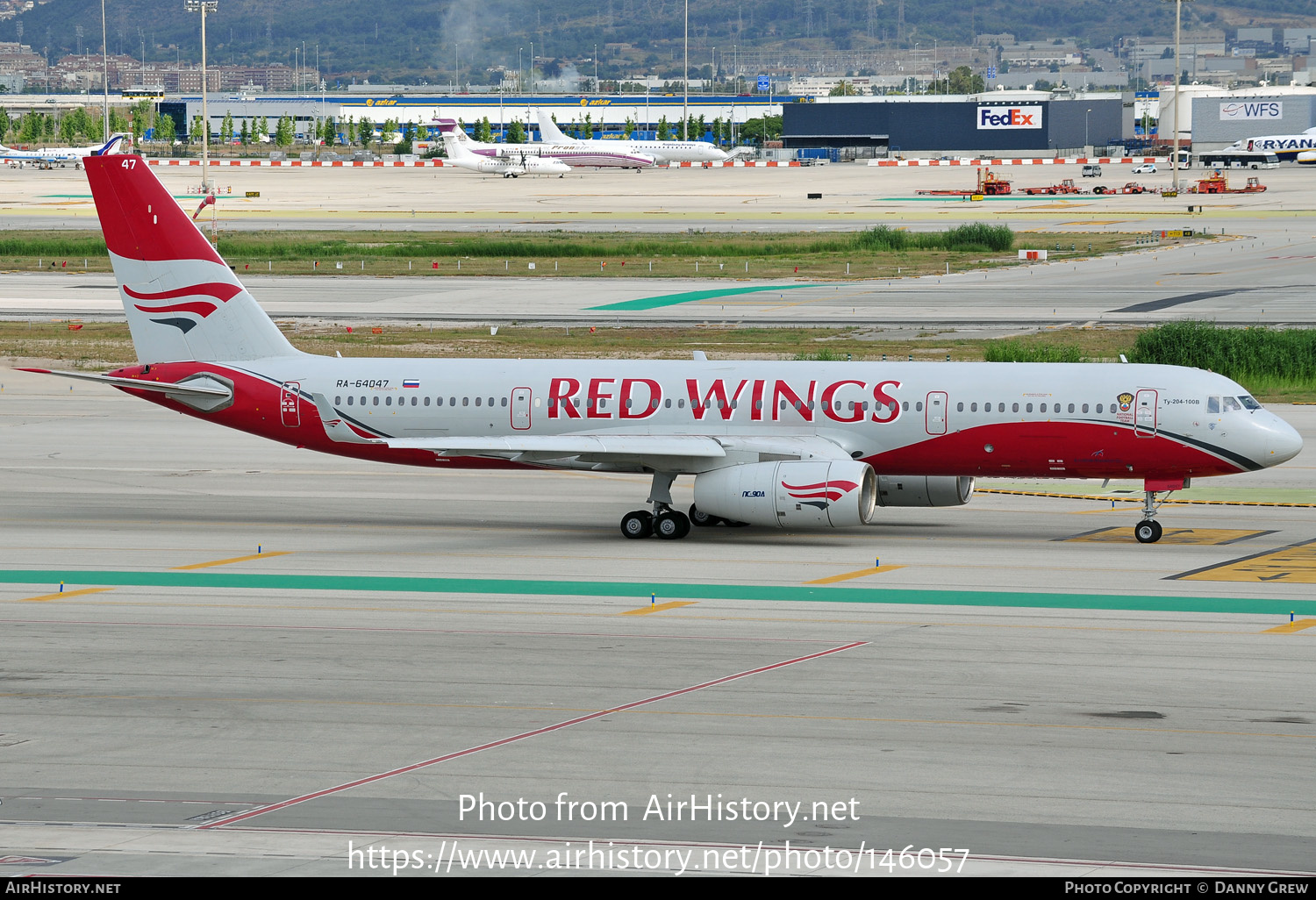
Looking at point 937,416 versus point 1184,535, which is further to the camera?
point 1184,535

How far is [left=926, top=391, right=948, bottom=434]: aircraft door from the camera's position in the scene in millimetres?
35781

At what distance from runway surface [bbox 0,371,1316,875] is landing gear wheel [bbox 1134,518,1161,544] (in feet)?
1.35

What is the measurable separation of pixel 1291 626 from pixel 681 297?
197 ft

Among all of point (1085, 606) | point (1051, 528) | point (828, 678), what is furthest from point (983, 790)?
point (1051, 528)

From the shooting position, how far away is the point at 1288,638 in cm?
2667

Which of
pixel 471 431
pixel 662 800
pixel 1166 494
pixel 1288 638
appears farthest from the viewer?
pixel 1166 494

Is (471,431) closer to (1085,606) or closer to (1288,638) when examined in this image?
(1085,606)

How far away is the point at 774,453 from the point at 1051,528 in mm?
7282

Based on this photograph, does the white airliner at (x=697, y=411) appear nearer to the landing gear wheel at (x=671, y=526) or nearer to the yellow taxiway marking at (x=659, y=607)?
the landing gear wheel at (x=671, y=526)

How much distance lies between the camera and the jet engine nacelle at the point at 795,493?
3398 cm

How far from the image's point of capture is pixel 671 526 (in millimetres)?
36625

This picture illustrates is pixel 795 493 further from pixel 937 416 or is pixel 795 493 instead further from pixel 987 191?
pixel 987 191

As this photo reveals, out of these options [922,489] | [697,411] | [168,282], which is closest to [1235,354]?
[922,489]

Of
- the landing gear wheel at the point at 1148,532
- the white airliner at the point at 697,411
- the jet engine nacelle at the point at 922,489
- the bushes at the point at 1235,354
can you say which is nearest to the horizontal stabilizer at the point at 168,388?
the white airliner at the point at 697,411
